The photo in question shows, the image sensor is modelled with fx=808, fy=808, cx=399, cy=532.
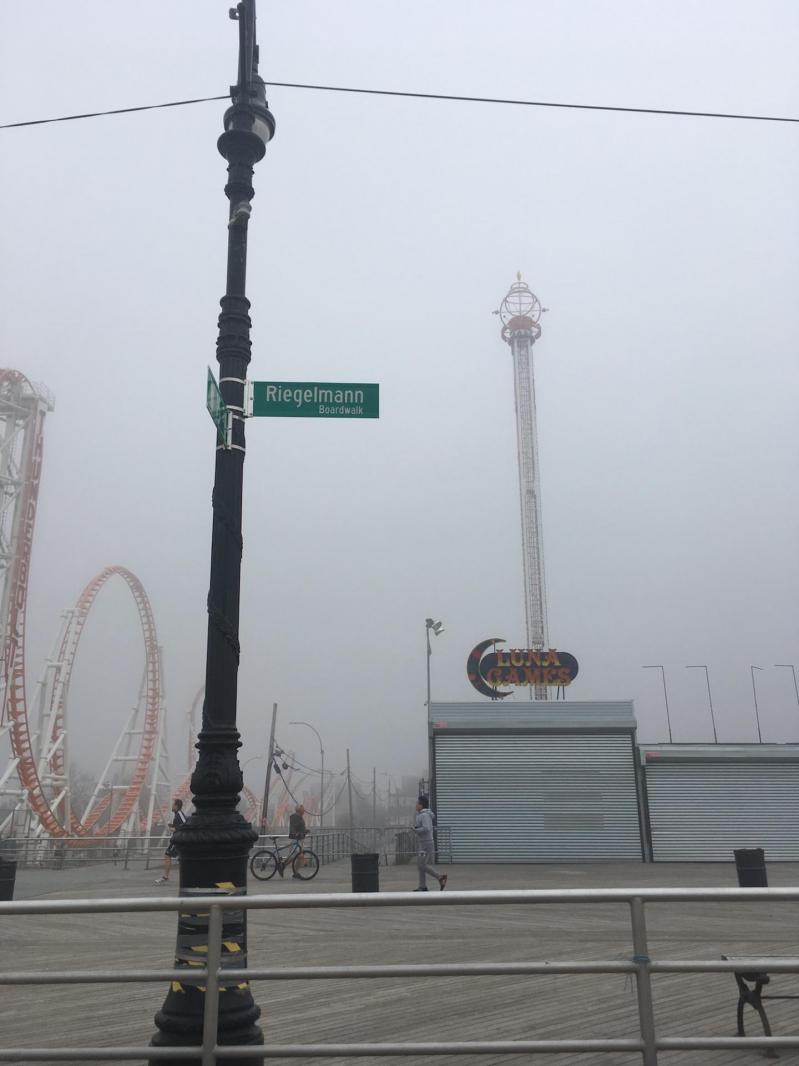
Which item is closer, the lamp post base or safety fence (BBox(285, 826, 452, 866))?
the lamp post base

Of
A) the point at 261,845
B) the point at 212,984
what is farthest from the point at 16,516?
the point at 212,984

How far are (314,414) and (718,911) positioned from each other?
12.0m

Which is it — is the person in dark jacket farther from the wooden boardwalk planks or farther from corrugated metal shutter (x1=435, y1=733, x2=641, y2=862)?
corrugated metal shutter (x1=435, y1=733, x2=641, y2=862)

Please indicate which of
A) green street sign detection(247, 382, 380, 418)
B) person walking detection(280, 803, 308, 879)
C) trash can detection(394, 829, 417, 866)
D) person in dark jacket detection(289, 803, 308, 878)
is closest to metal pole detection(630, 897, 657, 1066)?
green street sign detection(247, 382, 380, 418)

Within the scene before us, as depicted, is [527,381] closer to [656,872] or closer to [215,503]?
[656,872]

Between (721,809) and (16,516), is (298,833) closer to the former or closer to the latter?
(721,809)

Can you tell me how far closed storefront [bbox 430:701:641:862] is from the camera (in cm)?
2638

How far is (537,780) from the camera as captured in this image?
26859mm

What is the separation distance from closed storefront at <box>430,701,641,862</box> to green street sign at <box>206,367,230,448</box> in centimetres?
2236

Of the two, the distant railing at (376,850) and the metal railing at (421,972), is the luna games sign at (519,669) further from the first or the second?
the metal railing at (421,972)

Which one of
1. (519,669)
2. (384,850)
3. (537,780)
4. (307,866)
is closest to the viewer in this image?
(307,866)

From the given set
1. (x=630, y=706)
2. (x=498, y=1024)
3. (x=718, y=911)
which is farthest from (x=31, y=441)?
(x=498, y=1024)

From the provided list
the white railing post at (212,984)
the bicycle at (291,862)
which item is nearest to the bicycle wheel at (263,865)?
the bicycle at (291,862)

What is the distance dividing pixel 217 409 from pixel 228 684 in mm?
2036
